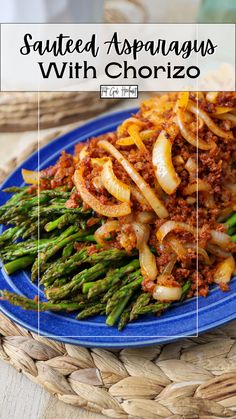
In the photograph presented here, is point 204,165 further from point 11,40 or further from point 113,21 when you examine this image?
point 113,21

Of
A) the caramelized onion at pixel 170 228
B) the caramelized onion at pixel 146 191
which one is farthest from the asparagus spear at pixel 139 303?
the caramelized onion at pixel 146 191

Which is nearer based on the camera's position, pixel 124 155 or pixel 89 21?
pixel 124 155

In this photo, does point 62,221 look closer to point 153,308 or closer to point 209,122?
point 153,308

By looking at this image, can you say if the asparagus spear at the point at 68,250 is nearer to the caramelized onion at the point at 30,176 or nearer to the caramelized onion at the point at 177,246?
the caramelized onion at the point at 177,246

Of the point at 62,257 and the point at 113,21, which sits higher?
the point at 113,21

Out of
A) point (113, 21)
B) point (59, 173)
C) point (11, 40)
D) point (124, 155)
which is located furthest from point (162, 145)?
point (113, 21)

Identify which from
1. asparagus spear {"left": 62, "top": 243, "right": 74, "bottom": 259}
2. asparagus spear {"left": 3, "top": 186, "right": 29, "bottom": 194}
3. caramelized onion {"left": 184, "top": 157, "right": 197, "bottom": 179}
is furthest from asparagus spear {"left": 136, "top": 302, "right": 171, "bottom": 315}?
asparagus spear {"left": 3, "top": 186, "right": 29, "bottom": 194}

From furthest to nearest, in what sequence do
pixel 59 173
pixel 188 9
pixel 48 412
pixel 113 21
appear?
pixel 188 9 → pixel 113 21 → pixel 59 173 → pixel 48 412

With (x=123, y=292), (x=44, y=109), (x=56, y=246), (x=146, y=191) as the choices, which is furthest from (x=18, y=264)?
(x=44, y=109)
